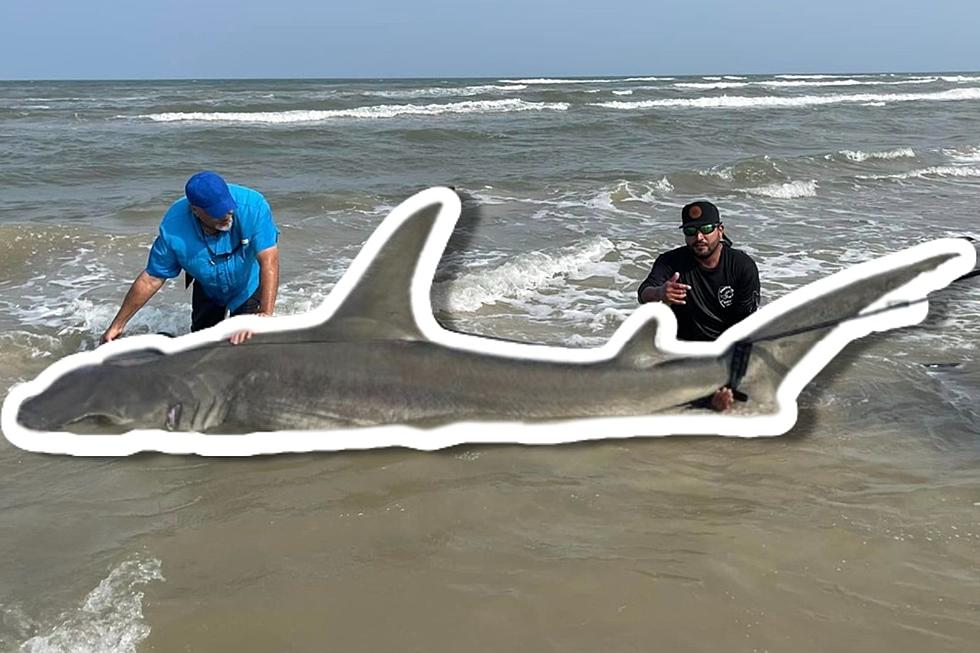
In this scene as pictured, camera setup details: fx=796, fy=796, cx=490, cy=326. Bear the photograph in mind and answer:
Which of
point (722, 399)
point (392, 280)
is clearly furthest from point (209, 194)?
point (722, 399)

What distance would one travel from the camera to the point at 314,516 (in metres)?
3.21

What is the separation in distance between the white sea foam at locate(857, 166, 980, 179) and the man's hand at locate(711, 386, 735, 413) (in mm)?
13173

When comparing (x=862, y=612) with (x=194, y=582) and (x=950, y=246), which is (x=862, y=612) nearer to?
(x=950, y=246)

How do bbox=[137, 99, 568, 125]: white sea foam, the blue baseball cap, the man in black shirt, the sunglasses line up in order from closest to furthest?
the blue baseball cap, the sunglasses, the man in black shirt, bbox=[137, 99, 568, 125]: white sea foam

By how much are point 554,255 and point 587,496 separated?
17.1 ft

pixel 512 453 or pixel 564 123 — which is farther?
pixel 564 123

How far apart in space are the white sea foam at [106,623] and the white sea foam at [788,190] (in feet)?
38.3

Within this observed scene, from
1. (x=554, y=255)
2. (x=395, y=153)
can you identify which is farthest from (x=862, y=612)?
A: (x=395, y=153)

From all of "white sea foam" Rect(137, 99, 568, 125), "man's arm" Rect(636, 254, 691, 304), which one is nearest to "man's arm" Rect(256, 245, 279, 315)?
"man's arm" Rect(636, 254, 691, 304)

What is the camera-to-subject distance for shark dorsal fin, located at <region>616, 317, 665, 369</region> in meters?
3.09

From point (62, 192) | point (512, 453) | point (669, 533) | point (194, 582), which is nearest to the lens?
point (194, 582)

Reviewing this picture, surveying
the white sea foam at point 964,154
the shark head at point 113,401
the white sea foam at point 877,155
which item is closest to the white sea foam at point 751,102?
the white sea foam at point 964,154

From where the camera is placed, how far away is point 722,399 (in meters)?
3.13

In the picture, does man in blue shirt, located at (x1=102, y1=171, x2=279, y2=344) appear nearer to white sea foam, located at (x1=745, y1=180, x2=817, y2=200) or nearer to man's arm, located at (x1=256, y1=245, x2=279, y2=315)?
man's arm, located at (x1=256, y1=245, x2=279, y2=315)
